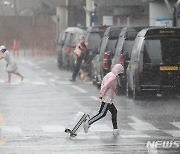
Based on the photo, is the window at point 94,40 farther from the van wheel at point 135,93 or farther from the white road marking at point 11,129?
the white road marking at point 11,129

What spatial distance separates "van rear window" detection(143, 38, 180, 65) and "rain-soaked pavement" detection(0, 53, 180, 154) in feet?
3.86

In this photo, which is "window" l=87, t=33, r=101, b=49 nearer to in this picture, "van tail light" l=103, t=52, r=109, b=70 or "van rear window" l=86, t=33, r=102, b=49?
"van rear window" l=86, t=33, r=102, b=49

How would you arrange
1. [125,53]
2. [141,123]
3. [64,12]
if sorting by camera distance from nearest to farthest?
[141,123] < [125,53] < [64,12]

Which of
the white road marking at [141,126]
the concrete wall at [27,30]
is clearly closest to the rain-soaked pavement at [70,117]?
the white road marking at [141,126]

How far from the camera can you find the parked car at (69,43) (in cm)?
4312

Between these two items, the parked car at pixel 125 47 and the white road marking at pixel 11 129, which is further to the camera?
the parked car at pixel 125 47

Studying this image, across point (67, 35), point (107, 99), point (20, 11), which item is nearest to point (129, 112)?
point (107, 99)

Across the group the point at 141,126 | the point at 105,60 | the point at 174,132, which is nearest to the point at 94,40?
the point at 105,60

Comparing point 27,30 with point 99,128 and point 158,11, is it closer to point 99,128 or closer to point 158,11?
point 158,11

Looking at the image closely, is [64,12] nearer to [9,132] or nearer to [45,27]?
[45,27]

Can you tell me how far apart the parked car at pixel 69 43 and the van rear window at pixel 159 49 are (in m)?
15.9

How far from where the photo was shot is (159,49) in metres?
26.6

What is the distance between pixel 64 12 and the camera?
85.8 meters

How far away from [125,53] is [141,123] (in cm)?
838
